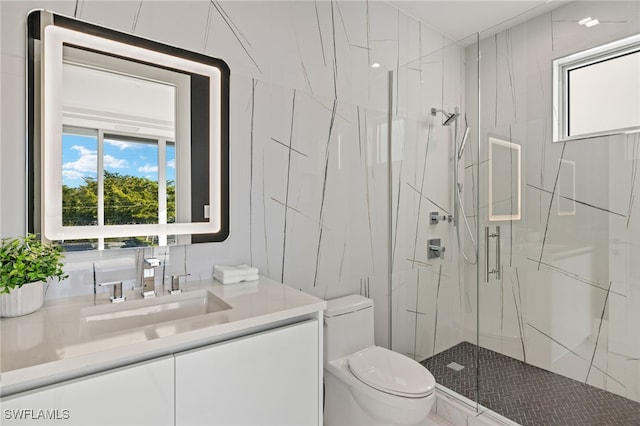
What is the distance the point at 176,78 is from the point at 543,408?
2460mm

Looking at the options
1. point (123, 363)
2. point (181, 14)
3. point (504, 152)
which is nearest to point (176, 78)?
point (181, 14)

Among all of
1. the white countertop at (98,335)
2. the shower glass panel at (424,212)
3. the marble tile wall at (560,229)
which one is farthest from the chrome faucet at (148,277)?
the marble tile wall at (560,229)

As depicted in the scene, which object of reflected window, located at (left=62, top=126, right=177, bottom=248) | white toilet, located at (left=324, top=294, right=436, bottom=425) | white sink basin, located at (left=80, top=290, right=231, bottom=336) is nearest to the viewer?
white sink basin, located at (left=80, top=290, right=231, bottom=336)

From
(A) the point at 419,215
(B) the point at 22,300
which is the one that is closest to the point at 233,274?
(B) the point at 22,300

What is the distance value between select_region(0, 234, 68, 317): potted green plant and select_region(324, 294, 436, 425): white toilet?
46.9 inches

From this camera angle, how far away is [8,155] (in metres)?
1.15

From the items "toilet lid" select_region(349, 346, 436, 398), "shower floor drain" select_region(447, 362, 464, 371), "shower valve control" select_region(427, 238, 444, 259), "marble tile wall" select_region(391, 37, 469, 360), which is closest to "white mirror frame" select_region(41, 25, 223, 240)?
"toilet lid" select_region(349, 346, 436, 398)

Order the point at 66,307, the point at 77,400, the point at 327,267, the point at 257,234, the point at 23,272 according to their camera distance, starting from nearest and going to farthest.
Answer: the point at 77,400 → the point at 23,272 → the point at 66,307 → the point at 257,234 → the point at 327,267

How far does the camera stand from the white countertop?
77 cm

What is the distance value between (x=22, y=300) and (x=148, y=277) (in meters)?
0.37

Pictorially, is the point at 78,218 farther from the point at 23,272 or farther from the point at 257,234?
the point at 257,234

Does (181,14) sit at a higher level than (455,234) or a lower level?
higher

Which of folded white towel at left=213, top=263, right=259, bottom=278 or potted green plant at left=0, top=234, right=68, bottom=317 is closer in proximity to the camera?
potted green plant at left=0, top=234, right=68, bottom=317

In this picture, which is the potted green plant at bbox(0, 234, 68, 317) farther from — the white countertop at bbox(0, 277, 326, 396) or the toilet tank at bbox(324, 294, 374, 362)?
the toilet tank at bbox(324, 294, 374, 362)
